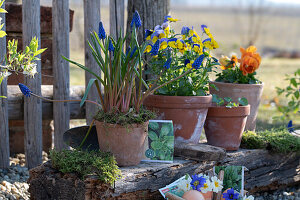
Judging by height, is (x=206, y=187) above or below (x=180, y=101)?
below

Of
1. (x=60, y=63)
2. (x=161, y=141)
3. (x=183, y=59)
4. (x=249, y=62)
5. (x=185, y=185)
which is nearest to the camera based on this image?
(x=185, y=185)

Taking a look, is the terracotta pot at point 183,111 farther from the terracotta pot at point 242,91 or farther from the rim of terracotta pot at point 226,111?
the terracotta pot at point 242,91

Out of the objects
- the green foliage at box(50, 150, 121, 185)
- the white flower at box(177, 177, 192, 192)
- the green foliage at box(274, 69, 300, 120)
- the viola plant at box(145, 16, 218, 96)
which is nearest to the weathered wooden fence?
the viola plant at box(145, 16, 218, 96)

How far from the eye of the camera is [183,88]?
2658 millimetres

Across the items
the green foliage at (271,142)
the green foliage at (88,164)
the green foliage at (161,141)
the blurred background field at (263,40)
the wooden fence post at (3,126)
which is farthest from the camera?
the blurred background field at (263,40)

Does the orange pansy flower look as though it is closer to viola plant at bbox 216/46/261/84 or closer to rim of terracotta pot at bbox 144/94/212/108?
viola plant at bbox 216/46/261/84

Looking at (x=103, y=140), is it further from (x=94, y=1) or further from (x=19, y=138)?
(x=19, y=138)

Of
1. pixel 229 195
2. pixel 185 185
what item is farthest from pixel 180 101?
pixel 229 195

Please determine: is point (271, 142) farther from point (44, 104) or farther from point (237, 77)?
point (44, 104)

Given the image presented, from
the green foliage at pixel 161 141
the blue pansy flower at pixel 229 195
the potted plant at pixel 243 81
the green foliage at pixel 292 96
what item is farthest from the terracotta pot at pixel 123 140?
the green foliage at pixel 292 96

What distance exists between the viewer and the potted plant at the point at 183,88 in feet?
8.57

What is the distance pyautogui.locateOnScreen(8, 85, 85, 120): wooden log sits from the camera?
3.17 metres

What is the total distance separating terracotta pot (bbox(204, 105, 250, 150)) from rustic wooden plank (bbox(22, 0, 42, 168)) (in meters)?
1.32

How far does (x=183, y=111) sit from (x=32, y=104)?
1209 millimetres
